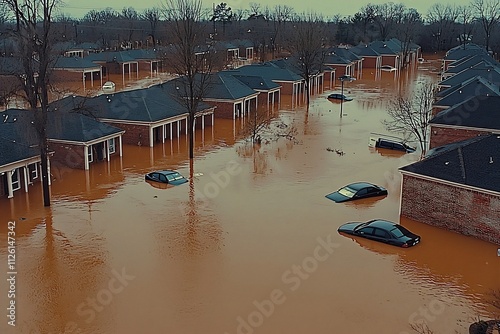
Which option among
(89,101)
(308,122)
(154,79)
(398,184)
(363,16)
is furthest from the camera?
(363,16)

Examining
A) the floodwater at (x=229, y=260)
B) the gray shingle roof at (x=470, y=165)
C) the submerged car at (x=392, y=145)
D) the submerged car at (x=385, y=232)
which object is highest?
the gray shingle roof at (x=470, y=165)

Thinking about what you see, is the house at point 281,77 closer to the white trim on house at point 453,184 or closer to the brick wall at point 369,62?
the brick wall at point 369,62

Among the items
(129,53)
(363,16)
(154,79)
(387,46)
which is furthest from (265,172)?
(363,16)

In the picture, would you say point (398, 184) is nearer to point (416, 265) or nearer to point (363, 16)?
point (416, 265)

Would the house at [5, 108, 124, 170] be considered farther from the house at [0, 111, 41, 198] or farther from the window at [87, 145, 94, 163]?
the house at [0, 111, 41, 198]

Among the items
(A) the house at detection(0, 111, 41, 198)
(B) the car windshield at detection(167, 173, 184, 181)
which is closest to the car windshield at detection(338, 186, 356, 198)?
(B) the car windshield at detection(167, 173, 184, 181)

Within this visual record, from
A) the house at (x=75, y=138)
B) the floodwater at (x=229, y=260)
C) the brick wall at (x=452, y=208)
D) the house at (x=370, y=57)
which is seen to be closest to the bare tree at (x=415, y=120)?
the floodwater at (x=229, y=260)

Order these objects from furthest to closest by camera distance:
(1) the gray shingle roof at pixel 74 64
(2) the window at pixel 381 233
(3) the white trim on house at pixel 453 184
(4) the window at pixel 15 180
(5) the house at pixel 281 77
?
(1) the gray shingle roof at pixel 74 64, (5) the house at pixel 281 77, (4) the window at pixel 15 180, (2) the window at pixel 381 233, (3) the white trim on house at pixel 453 184

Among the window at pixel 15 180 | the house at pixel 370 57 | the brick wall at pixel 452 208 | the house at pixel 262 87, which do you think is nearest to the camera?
the brick wall at pixel 452 208
